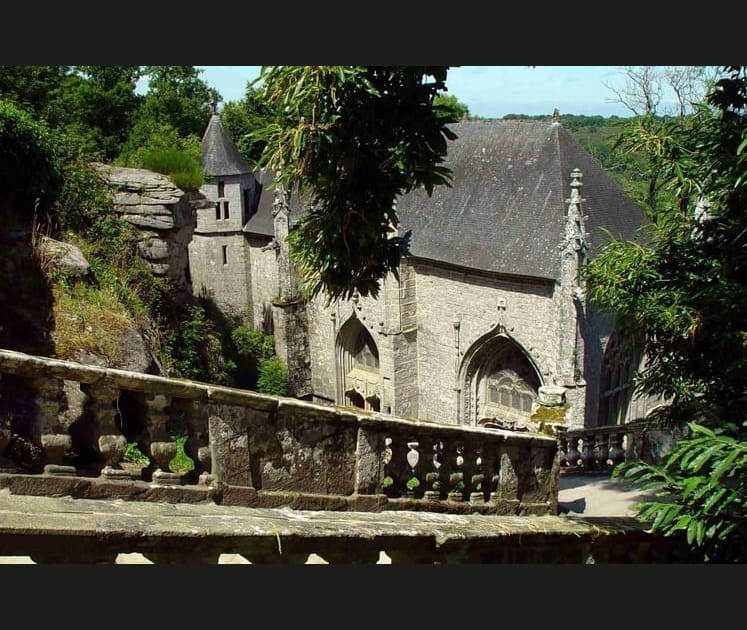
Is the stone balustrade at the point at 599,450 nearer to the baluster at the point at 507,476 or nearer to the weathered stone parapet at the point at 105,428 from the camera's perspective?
the baluster at the point at 507,476

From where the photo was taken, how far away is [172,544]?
3.94 meters

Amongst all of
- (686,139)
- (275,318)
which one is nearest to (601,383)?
(275,318)

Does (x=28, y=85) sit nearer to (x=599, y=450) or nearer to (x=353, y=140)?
(x=353, y=140)

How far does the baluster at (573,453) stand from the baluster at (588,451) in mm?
101

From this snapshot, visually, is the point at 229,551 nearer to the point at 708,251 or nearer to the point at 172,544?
the point at 172,544

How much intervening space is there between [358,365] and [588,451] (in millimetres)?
14893

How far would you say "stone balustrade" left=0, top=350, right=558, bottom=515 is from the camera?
434cm

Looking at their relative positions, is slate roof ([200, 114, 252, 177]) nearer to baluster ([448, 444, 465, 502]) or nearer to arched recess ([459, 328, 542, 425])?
arched recess ([459, 328, 542, 425])

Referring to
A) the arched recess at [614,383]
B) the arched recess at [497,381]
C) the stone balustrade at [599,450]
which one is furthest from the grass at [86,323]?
the arched recess at [614,383]

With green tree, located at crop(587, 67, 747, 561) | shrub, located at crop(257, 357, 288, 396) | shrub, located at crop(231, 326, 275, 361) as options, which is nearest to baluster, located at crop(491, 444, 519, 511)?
green tree, located at crop(587, 67, 747, 561)

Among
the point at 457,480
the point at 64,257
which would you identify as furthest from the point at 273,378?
the point at 457,480

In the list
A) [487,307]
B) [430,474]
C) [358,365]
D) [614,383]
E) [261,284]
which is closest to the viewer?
[430,474]

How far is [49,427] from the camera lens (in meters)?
4.34

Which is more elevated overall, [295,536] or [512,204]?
[512,204]
